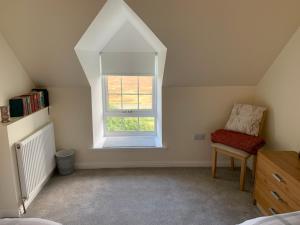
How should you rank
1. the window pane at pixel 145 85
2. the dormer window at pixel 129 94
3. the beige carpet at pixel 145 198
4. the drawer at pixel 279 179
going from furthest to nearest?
the window pane at pixel 145 85
the dormer window at pixel 129 94
the beige carpet at pixel 145 198
the drawer at pixel 279 179

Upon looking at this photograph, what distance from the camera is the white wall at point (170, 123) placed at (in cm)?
306

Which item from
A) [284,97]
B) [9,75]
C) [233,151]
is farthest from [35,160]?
[284,97]

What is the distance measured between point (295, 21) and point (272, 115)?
40.7 inches

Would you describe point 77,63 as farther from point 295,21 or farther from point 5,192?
point 295,21

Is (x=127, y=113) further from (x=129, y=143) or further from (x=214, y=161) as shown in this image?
(x=214, y=161)

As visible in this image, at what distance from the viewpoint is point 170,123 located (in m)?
3.16

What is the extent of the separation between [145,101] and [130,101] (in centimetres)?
22

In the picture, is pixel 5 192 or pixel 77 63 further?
pixel 77 63

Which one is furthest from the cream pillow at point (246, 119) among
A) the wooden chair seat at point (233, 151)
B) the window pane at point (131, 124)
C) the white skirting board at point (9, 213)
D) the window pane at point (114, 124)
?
the white skirting board at point (9, 213)

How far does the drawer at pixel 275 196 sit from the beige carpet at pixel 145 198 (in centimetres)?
28

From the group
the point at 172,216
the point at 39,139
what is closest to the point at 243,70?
the point at 172,216

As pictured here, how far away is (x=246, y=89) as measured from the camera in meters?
3.07

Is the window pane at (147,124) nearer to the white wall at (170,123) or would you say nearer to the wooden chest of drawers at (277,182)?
the white wall at (170,123)

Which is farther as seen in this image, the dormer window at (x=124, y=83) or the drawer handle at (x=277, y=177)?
the dormer window at (x=124, y=83)
